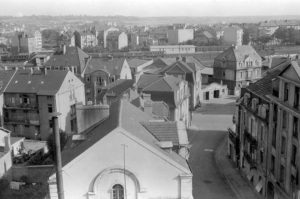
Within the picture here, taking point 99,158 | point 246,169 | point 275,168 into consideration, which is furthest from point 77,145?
point 246,169

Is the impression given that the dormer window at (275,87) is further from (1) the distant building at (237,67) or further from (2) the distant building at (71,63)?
(1) the distant building at (237,67)

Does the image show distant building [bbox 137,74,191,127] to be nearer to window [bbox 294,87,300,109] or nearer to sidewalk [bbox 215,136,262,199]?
sidewalk [bbox 215,136,262,199]

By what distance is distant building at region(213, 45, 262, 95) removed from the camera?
80.7m

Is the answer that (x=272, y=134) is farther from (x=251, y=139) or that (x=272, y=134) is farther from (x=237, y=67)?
(x=237, y=67)

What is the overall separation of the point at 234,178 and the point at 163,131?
1884 centimetres

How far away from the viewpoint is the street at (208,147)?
36281mm

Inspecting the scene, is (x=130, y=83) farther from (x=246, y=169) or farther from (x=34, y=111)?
(x=246, y=169)

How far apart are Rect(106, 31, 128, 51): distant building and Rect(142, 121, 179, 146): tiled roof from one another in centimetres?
15518

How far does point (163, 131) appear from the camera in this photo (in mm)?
23344

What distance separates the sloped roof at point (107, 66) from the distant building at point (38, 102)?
12.9 metres

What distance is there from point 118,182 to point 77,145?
4406 millimetres

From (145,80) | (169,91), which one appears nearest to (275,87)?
(169,91)

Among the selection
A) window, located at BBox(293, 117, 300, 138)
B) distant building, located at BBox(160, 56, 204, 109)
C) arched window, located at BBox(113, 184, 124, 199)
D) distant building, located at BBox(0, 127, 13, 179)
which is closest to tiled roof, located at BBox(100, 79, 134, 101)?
distant building, located at BBox(160, 56, 204, 109)

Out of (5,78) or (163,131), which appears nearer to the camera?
(163,131)
